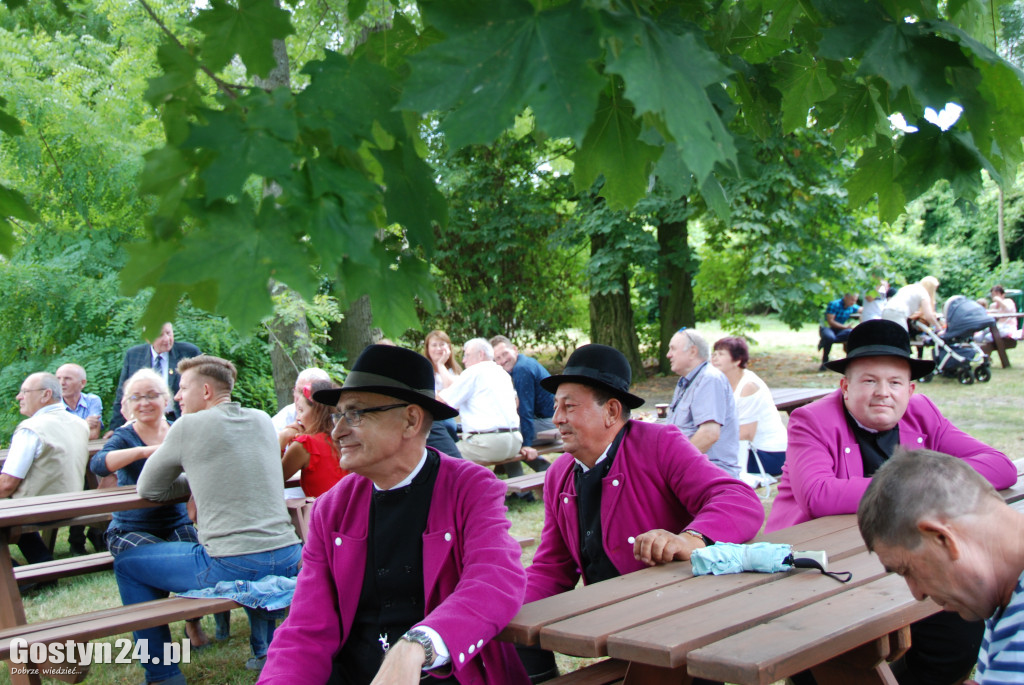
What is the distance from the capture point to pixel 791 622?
2.16 metres

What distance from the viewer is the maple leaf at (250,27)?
1881 mm

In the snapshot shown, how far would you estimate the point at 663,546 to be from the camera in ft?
9.14

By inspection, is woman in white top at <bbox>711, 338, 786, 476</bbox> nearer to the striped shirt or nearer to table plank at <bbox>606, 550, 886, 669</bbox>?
table plank at <bbox>606, 550, 886, 669</bbox>

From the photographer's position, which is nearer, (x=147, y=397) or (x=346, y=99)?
(x=346, y=99)

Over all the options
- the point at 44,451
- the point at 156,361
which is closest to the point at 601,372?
the point at 44,451

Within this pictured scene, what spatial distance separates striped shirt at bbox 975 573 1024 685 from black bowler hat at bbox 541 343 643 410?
1.49 metres

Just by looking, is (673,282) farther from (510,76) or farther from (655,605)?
(510,76)

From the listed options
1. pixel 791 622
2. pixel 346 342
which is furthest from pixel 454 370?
pixel 791 622

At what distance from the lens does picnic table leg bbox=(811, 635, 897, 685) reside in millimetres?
2396

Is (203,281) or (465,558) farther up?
(203,281)

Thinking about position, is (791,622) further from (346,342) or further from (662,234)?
(662,234)

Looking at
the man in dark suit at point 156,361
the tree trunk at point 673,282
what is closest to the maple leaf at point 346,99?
the man in dark suit at point 156,361

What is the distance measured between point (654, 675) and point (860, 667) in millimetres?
647

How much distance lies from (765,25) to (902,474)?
159cm
